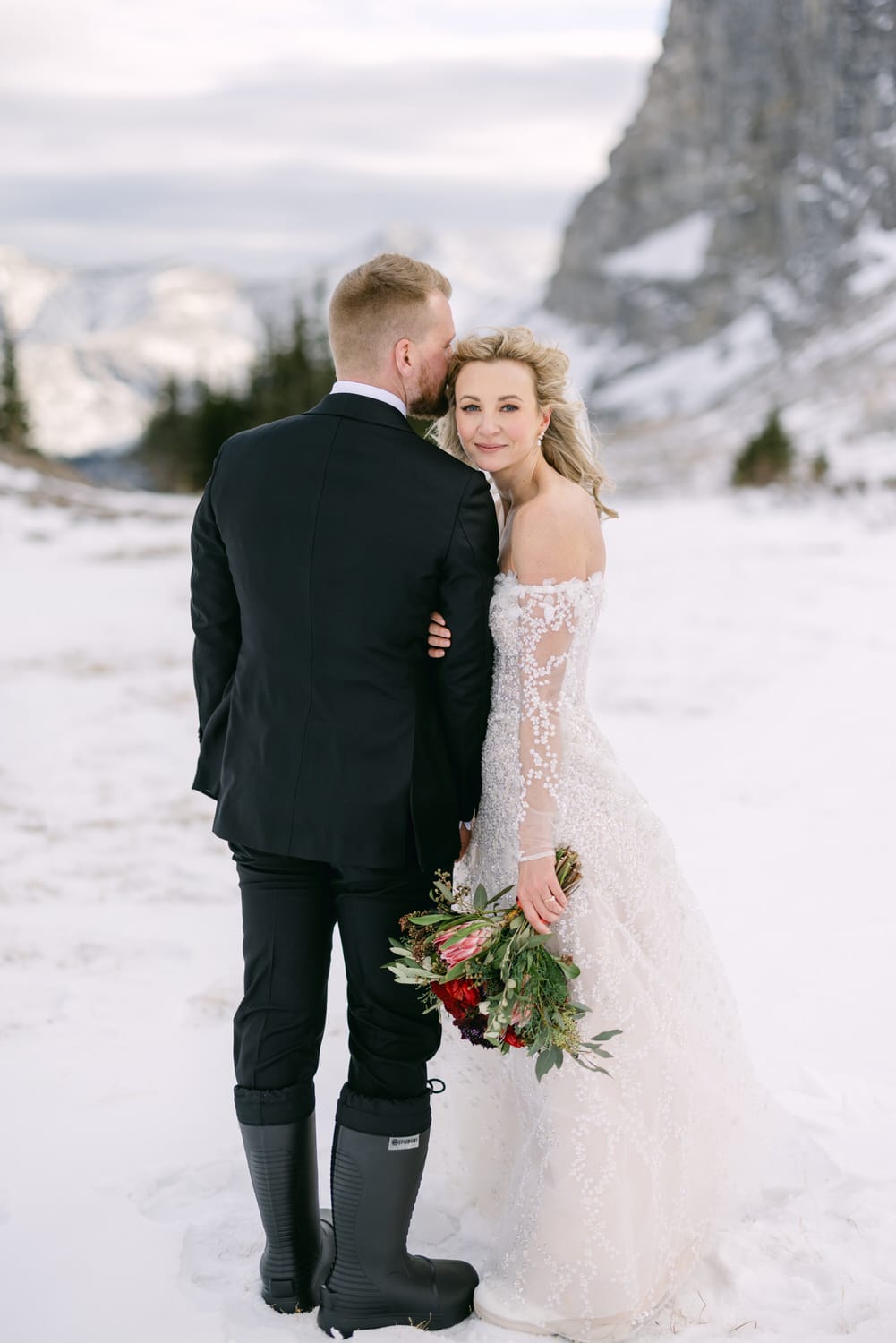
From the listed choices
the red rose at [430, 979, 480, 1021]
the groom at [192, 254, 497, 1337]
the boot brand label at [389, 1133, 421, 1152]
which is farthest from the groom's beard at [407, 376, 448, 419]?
the boot brand label at [389, 1133, 421, 1152]

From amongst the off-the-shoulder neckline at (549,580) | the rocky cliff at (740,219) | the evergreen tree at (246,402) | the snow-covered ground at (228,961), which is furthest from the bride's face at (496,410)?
the rocky cliff at (740,219)

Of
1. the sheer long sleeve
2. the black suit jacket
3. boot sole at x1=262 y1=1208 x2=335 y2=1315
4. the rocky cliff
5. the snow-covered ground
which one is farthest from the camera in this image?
the rocky cliff

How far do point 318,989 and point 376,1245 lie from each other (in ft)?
2.31

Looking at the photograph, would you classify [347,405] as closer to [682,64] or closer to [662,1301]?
[662,1301]

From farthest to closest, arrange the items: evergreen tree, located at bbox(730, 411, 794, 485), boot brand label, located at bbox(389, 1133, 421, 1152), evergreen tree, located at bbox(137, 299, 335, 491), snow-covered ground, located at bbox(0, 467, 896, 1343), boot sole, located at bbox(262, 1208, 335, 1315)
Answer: evergreen tree, located at bbox(137, 299, 335, 491)
evergreen tree, located at bbox(730, 411, 794, 485)
snow-covered ground, located at bbox(0, 467, 896, 1343)
boot sole, located at bbox(262, 1208, 335, 1315)
boot brand label, located at bbox(389, 1133, 421, 1152)

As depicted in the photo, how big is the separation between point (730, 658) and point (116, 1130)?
1001 cm

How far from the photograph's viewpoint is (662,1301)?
3.39m

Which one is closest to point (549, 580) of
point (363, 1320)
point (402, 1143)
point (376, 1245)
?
point (402, 1143)

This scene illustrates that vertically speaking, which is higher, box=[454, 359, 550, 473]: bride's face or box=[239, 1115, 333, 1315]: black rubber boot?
box=[454, 359, 550, 473]: bride's face

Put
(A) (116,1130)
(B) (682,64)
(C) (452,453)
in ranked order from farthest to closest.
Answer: (B) (682,64) < (A) (116,1130) < (C) (452,453)

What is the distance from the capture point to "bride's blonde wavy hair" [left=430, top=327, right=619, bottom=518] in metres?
3.13

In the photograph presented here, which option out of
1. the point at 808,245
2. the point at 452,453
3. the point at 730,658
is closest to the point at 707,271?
the point at 808,245

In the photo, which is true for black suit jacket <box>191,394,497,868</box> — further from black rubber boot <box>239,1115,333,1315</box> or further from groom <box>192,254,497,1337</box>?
black rubber boot <box>239,1115,333,1315</box>

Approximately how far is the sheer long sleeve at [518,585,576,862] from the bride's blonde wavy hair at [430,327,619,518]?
46 centimetres
